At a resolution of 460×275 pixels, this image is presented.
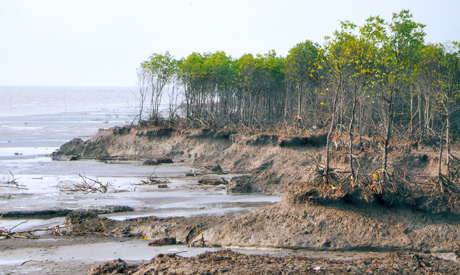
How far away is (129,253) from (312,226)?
13.0 ft

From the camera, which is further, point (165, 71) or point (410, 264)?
point (165, 71)

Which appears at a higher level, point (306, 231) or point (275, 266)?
point (275, 266)

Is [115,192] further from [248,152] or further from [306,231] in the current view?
[248,152]

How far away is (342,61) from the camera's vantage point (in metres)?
14.2

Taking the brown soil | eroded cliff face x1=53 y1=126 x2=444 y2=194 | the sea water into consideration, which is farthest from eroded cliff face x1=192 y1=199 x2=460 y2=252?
eroded cliff face x1=53 y1=126 x2=444 y2=194

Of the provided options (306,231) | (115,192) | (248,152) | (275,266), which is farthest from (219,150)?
(275,266)

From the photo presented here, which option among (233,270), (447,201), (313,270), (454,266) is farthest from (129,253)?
(447,201)

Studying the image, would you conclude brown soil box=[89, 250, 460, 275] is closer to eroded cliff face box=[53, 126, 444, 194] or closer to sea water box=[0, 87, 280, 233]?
sea water box=[0, 87, 280, 233]

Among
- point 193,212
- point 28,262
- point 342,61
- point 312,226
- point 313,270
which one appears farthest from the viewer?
point 193,212

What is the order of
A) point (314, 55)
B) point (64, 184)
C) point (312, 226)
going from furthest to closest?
point (314, 55)
point (64, 184)
point (312, 226)

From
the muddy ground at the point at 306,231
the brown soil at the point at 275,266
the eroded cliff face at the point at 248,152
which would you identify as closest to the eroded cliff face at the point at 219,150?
the eroded cliff face at the point at 248,152

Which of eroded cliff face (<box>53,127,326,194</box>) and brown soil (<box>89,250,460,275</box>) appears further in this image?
eroded cliff face (<box>53,127,326,194</box>)

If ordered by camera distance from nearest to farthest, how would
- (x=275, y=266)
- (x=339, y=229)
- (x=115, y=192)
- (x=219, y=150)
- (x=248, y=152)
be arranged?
1. (x=275, y=266)
2. (x=339, y=229)
3. (x=115, y=192)
4. (x=248, y=152)
5. (x=219, y=150)

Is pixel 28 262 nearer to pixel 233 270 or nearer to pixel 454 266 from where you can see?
pixel 233 270
